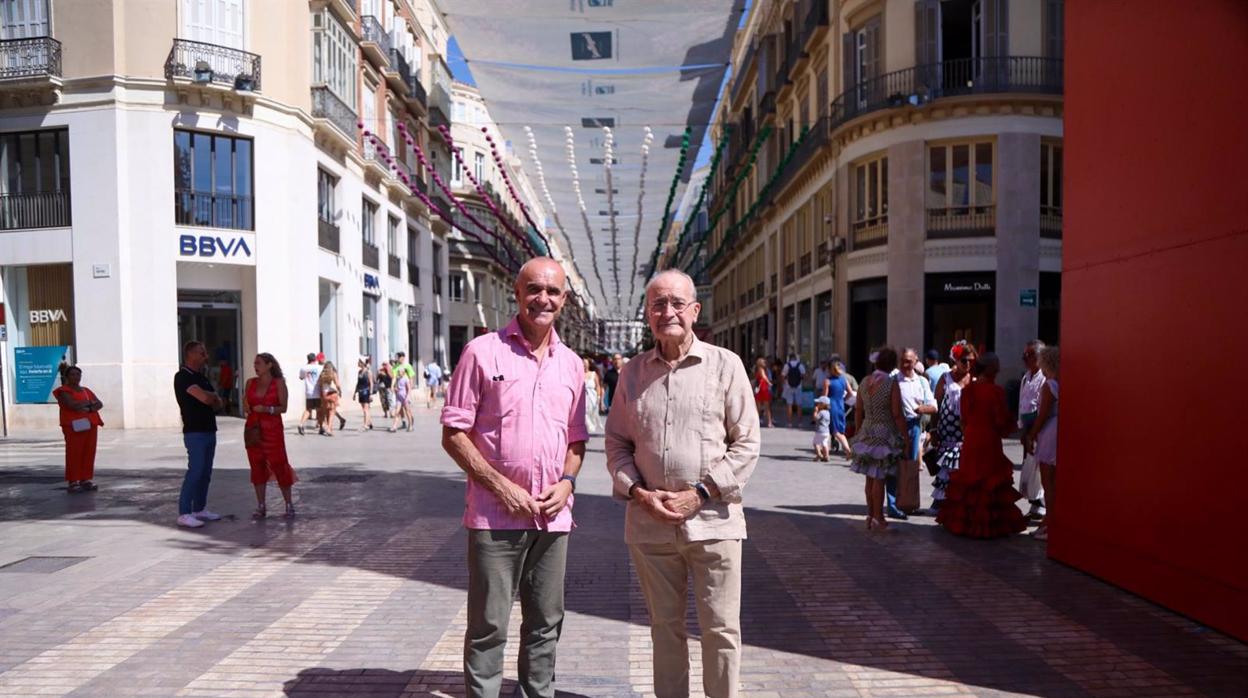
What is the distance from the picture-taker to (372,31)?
2752 centimetres

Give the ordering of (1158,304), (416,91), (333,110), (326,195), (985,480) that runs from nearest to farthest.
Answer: (1158,304)
(985,480)
(333,110)
(326,195)
(416,91)

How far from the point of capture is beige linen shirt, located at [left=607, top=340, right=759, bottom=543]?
340 cm

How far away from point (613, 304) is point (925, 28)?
55.8m

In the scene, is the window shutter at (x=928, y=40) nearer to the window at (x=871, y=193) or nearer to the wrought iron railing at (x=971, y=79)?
the wrought iron railing at (x=971, y=79)

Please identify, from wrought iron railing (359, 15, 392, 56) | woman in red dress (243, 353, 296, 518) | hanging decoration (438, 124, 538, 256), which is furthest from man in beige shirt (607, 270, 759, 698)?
wrought iron railing (359, 15, 392, 56)

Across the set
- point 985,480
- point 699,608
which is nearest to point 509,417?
point 699,608

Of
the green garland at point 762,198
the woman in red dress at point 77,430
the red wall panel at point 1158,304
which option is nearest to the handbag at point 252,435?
the woman in red dress at point 77,430

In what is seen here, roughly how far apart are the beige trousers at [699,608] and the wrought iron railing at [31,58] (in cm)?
2146

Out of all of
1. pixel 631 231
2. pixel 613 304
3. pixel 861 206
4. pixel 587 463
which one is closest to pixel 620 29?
pixel 587 463

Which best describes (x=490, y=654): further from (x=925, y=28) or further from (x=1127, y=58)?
(x=925, y=28)

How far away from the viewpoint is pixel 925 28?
2117cm

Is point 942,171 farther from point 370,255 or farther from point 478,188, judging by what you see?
point 370,255

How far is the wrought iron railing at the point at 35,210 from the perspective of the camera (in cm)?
1988

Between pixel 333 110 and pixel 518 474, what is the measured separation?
74.8ft
